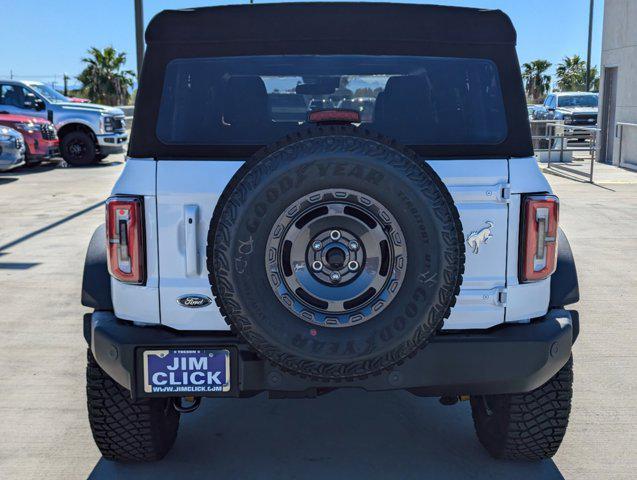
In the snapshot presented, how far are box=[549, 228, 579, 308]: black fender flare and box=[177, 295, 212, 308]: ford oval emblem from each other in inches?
55.8

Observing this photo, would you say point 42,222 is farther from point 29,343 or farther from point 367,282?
point 367,282

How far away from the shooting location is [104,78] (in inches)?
2594

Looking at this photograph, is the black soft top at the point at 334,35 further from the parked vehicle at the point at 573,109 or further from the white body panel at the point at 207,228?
the parked vehicle at the point at 573,109

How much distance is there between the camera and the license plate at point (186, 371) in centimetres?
350

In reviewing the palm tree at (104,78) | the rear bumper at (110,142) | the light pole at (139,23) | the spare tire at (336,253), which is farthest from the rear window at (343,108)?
the palm tree at (104,78)

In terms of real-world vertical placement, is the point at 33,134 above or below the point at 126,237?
below

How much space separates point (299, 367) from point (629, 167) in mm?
18372

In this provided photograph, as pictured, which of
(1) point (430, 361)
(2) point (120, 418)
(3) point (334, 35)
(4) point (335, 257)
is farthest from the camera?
(2) point (120, 418)

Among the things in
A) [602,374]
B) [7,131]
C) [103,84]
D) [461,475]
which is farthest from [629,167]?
[103,84]

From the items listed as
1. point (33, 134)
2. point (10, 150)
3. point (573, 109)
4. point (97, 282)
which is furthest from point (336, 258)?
point (573, 109)

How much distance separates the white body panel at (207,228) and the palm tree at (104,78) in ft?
208

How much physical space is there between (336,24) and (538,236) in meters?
1.18

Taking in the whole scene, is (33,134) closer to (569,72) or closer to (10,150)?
(10,150)

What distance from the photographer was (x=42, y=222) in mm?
12039
